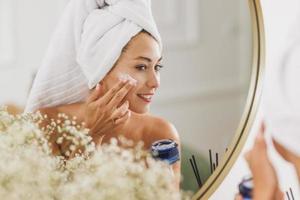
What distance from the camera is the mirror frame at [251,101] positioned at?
55.7 inches

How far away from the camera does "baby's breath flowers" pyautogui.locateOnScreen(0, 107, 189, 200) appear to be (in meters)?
1.33

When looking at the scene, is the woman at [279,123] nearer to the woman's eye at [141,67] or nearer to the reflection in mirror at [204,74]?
the reflection in mirror at [204,74]

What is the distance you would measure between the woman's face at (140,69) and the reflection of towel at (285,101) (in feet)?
0.94

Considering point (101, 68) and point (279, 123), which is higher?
point (101, 68)

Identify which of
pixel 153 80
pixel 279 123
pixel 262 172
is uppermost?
pixel 153 80

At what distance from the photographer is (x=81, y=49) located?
1359mm

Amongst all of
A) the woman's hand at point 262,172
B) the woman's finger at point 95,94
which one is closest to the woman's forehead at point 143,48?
the woman's finger at point 95,94

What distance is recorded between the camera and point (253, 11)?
56.1 inches

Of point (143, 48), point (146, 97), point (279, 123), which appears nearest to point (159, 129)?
point (146, 97)

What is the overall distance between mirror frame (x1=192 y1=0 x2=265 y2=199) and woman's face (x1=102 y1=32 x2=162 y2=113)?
229 millimetres

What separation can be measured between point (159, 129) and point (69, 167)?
228 mm

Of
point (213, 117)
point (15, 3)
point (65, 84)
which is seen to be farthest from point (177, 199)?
point (15, 3)

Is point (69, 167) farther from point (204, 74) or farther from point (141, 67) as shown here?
point (204, 74)

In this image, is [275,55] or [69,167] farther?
[275,55]
